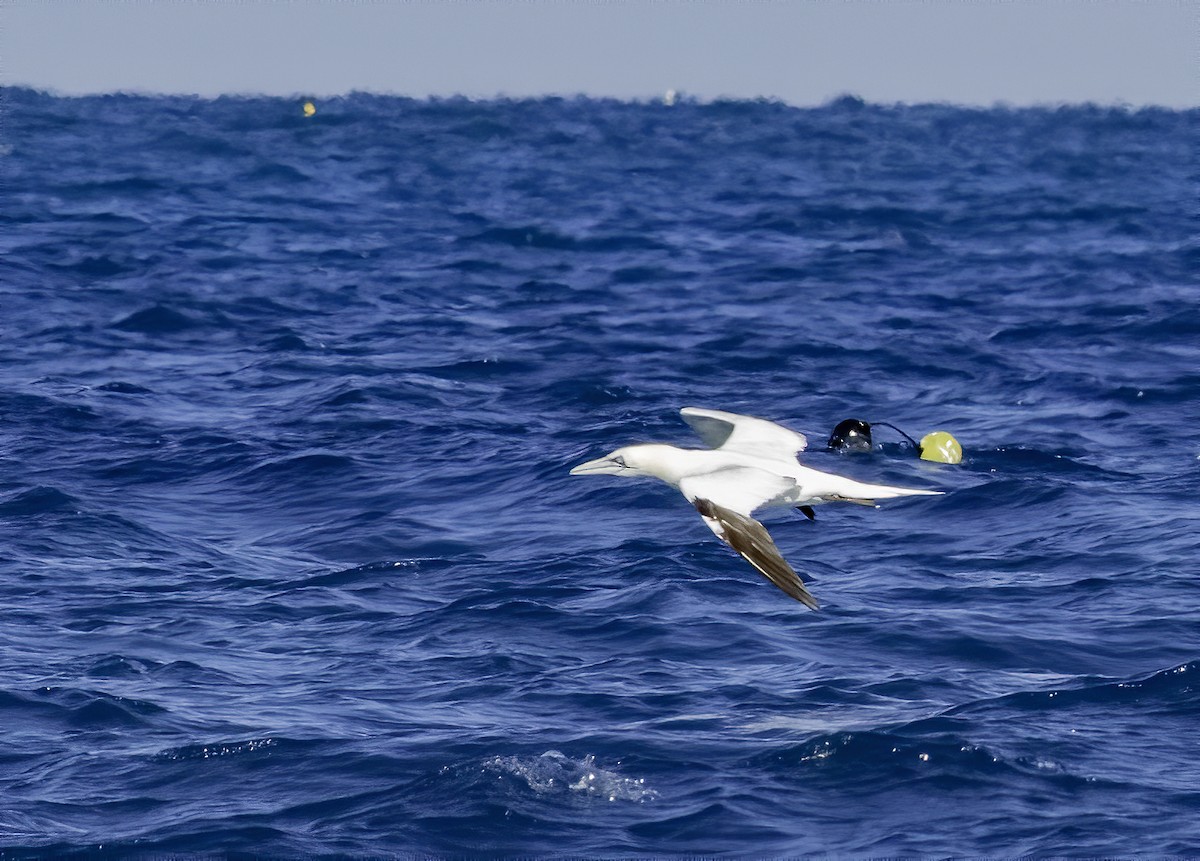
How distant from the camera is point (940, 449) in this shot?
1952 centimetres

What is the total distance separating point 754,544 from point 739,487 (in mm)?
1212

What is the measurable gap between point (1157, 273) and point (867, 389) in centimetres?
1221

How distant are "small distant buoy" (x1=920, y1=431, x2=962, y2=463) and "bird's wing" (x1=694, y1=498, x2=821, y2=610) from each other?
29.7 ft

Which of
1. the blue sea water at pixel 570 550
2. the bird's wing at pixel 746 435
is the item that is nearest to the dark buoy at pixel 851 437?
the blue sea water at pixel 570 550

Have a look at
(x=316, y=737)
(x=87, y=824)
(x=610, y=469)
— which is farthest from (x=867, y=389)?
(x=87, y=824)

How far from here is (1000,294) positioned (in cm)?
3088

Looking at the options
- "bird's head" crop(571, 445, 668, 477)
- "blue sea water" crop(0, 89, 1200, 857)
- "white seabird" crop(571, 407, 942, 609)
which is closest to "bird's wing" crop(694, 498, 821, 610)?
"white seabird" crop(571, 407, 942, 609)

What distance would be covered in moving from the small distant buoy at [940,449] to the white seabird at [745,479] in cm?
577

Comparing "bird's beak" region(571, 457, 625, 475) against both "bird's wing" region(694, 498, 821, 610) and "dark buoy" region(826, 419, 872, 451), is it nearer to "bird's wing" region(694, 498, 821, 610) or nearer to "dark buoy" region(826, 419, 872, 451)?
"bird's wing" region(694, 498, 821, 610)

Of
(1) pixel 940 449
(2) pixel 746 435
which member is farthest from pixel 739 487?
(1) pixel 940 449

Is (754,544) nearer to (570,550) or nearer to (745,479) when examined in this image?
(745,479)

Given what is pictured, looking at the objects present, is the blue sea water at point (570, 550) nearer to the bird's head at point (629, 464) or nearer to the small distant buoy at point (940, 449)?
the small distant buoy at point (940, 449)

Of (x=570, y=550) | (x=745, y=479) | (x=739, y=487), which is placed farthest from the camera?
(x=570, y=550)

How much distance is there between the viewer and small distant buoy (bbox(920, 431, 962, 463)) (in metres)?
19.5
